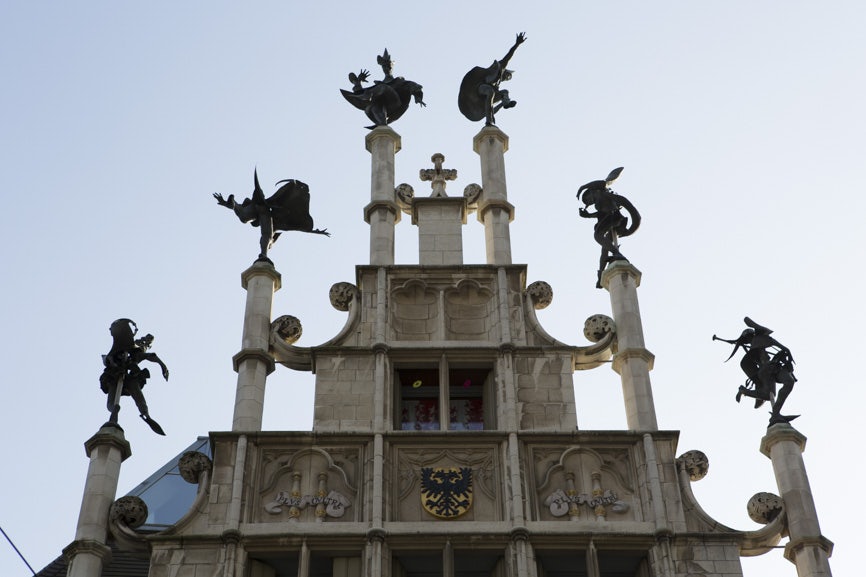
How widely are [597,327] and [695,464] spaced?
8.27ft

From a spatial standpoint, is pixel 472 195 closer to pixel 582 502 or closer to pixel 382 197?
pixel 382 197

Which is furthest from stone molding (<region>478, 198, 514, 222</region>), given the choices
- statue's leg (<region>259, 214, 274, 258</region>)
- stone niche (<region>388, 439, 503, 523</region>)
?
stone niche (<region>388, 439, 503, 523</region>)

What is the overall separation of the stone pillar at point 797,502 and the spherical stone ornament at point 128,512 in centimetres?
712

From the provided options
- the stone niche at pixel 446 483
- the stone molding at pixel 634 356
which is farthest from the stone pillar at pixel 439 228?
A: the stone niche at pixel 446 483

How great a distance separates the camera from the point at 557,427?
1809 centimetres

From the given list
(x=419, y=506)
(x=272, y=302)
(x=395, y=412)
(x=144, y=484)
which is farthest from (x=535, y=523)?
(x=144, y=484)

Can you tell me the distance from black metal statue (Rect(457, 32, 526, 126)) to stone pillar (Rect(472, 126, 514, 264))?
0.81 metres

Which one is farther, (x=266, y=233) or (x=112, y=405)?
(x=266, y=233)

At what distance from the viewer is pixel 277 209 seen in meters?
21.1

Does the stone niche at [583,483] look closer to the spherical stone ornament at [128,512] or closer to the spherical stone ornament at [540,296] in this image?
the spherical stone ornament at [540,296]

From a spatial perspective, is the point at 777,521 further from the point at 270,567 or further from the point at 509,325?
the point at 270,567

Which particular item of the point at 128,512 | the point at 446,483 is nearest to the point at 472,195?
the point at 446,483

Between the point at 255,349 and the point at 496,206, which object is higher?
the point at 496,206

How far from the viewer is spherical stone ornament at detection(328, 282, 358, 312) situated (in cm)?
1964
